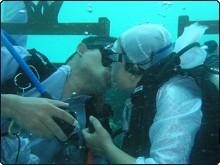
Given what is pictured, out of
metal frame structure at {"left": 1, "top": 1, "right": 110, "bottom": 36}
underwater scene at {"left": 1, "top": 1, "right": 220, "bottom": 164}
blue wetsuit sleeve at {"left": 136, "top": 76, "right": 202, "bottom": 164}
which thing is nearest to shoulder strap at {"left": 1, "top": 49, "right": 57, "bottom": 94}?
underwater scene at {"left": 1, "top": 1, "right": 220, "bottom": 164}

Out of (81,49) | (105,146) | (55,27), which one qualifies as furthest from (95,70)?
(55,27)

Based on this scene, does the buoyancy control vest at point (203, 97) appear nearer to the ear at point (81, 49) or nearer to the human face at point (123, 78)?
the human face at point (123, 78)

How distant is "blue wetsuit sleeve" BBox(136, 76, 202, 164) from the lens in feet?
6.10

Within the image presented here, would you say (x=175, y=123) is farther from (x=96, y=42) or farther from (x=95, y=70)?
(x=96, y=42)

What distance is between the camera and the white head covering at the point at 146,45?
108 inches

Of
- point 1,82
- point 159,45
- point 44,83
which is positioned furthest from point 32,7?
point 159,45

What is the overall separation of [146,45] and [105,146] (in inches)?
47.6

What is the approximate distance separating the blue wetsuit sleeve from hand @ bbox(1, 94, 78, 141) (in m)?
0.75

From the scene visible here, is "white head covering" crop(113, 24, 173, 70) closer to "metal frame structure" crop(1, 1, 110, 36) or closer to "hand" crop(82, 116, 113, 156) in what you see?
"hand" crop(82, 116, 113, 156)

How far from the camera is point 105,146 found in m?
2.14

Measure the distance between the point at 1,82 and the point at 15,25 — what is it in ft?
9.06

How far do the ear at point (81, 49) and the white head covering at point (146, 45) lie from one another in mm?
885

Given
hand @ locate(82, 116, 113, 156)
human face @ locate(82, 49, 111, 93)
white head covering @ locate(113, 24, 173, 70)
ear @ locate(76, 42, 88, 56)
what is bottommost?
hand @ locate(82, 116, 113, 156)

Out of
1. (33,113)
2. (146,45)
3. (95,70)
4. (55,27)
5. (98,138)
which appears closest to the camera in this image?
(33,113)
